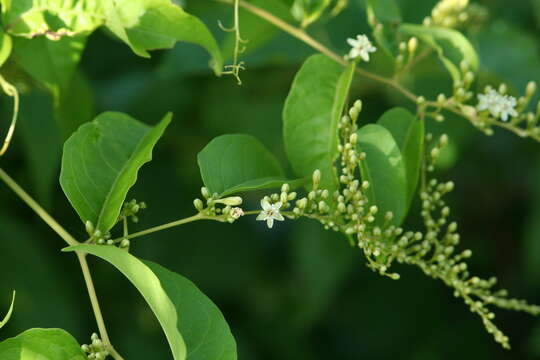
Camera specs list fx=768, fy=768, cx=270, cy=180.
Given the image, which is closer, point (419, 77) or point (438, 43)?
point (438, 43)

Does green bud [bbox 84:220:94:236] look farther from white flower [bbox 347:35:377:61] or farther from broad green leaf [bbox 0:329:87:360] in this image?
white flower [bbox 347:35:377:61]

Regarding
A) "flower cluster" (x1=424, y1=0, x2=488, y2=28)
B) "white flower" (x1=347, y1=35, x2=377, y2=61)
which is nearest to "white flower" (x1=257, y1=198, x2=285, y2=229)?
"white flower" (x1=347, y1=35, x2=377, y2=61)

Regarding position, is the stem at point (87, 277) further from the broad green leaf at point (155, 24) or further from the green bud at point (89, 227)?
the broad green leaf at point (155, 24)

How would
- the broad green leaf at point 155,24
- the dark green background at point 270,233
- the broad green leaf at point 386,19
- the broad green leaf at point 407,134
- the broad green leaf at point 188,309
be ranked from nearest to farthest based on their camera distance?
the broad green leaf at point 188,309 < the broad green leaf at point 155,24 < the broad green leaf at point 407,134 < the broad green leaf at point 386,19 < the dark green background at point 270,233

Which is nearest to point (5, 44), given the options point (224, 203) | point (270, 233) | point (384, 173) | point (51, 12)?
point (51, 12)

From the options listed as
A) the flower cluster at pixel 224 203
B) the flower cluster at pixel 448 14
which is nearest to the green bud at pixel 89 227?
the flower cluster at pixel 224 203

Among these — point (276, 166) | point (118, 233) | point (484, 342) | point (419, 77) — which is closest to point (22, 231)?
point (118, 233)

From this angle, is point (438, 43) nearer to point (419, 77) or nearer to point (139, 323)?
point (419, 77)
